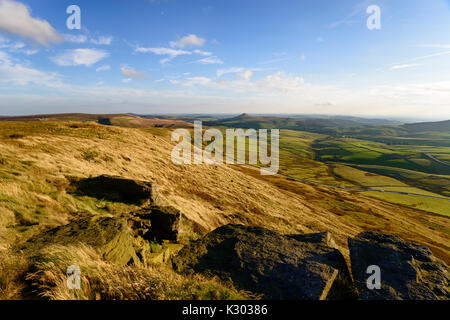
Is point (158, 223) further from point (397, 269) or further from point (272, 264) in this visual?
point (397, 269)

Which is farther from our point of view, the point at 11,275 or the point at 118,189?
the point at 118,189

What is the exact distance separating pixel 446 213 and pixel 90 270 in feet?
449

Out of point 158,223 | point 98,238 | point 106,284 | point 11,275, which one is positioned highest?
point 11,275

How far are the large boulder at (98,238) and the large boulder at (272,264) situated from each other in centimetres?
210

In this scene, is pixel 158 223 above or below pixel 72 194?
below

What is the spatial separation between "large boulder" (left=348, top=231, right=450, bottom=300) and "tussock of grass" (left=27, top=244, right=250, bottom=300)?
4.79 metres

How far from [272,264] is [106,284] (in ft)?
18.3

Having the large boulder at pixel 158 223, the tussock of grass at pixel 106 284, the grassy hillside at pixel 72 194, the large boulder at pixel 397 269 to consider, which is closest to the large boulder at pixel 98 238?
the grassy hillside at pixel 72 194

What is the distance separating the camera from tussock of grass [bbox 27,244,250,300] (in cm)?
494

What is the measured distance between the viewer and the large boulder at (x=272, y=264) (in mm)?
6500

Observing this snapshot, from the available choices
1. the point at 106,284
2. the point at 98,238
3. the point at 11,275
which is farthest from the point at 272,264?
the point at 11,275

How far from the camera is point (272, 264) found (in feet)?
24.7

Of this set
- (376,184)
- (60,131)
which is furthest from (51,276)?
(376,184)
